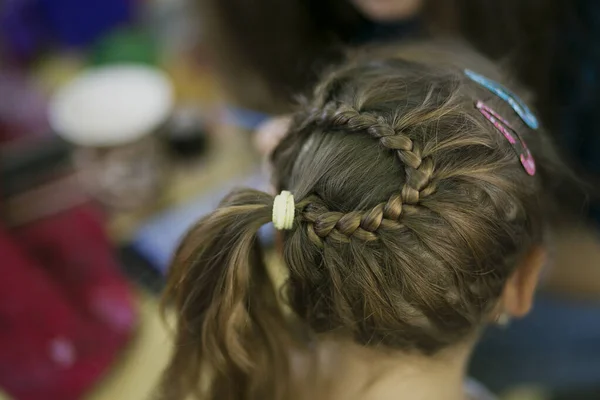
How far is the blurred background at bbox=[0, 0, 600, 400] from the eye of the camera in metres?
0.65

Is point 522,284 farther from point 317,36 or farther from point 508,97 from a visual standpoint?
point 317,36

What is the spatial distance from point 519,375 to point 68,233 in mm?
679

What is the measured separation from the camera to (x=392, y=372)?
0.52m

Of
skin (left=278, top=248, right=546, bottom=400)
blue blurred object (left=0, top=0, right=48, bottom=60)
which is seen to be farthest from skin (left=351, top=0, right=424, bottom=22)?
blue blurred object (left=0, top=0, right=48, bottom=60)

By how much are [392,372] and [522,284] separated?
0.16 metres

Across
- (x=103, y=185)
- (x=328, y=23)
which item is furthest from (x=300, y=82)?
(x=103, y=185)

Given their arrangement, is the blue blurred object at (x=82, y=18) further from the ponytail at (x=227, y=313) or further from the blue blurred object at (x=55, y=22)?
the ponytail at (x=227, y=313)

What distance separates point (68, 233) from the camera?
74 centimetres

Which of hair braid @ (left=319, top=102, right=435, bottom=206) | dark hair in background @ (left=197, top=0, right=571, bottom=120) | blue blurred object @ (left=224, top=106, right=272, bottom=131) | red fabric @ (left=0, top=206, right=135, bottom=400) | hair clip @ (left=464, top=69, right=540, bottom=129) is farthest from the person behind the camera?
blue blurred object @ (left=224, top=106, right=272, bottom=131)

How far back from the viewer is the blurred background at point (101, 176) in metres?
0.65

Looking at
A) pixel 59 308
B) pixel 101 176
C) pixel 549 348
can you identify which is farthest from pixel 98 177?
pixel 549 348

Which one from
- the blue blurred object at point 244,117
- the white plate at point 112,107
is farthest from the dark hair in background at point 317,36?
the white plate at point 112,107

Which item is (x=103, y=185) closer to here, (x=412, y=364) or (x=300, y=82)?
(x=300, y=82)

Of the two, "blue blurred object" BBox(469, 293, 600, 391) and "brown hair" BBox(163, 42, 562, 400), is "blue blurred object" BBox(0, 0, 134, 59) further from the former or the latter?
"blue blurred object" BBox(469, 293, 600, 391)
